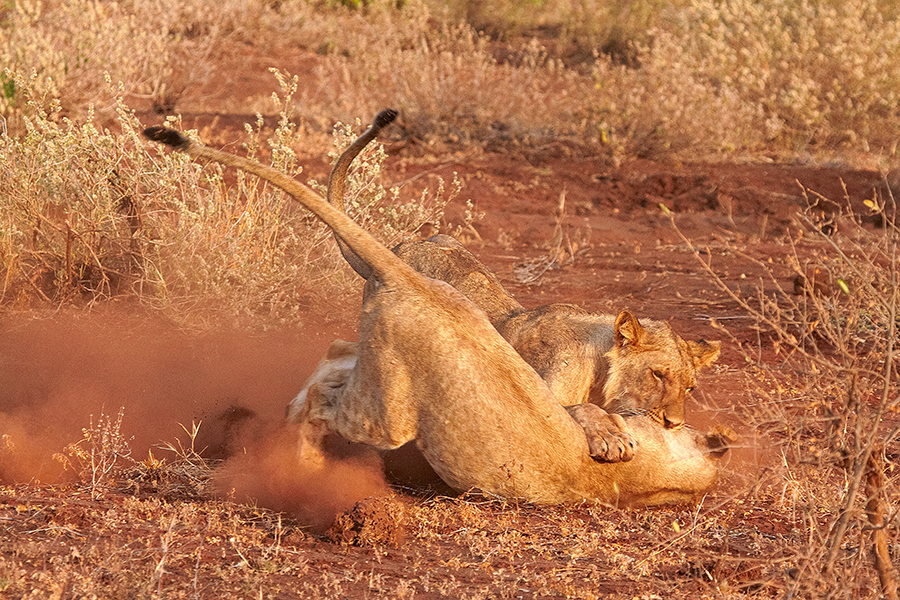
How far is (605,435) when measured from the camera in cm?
410

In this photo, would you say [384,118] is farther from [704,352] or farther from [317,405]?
[704,352]

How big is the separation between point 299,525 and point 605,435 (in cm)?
128

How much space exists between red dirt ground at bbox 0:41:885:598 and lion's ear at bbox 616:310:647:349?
38cm

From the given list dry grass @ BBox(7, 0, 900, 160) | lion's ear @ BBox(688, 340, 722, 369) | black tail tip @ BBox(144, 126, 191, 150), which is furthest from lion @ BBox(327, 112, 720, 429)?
dry grass @ BBox(7, 0, 900, 160)

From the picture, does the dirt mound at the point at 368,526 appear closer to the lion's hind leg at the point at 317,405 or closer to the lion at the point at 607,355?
the lion's hind leg at the point at 317,405

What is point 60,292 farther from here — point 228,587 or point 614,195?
point 614,195

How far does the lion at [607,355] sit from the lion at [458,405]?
0.54 metres

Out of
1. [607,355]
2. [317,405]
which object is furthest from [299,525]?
[607,355]

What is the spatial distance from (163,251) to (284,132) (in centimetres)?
111

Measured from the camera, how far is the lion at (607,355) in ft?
15.8

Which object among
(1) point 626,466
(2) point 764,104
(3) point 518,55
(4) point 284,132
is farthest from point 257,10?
(1) point 626,466

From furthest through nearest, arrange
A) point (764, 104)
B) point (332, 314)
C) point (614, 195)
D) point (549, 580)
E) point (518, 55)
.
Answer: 1. point (518, 55)
2. point (764, 104)
3. point (614, 195)
4. point (332, 314)
5. point (549, 580)

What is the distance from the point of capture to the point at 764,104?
1433 cm

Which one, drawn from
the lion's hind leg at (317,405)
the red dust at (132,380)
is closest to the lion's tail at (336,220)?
the lion's hind leg at (317,405)
